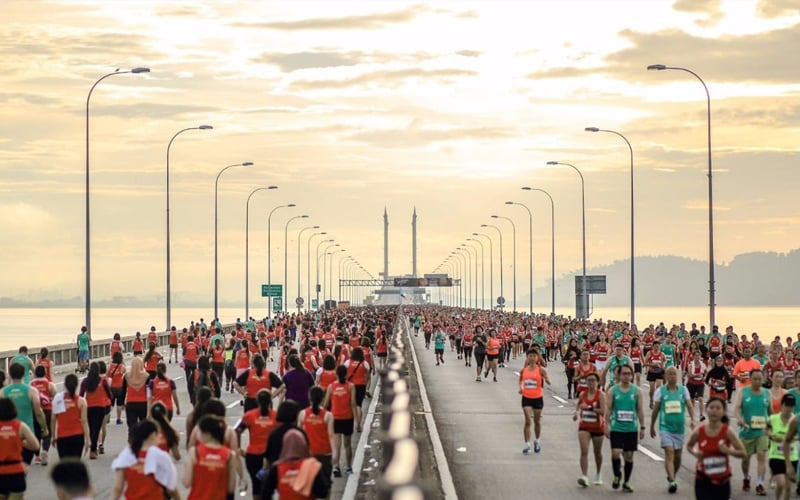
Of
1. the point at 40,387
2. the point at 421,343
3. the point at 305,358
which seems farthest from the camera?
the point at 421,343

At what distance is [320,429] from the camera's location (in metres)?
15.0

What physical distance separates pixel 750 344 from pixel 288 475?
2865 centimetres

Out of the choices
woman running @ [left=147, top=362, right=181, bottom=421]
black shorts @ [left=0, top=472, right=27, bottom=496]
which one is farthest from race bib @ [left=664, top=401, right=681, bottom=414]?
black shorts @ [left=0, top=472, right=27, bottom=496]

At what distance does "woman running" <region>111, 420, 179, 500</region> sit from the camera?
10.3m

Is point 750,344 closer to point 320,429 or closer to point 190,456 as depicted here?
point 320,429

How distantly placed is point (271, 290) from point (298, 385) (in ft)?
314

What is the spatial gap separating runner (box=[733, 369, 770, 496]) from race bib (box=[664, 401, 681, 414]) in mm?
681

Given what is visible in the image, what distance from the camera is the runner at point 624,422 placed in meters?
17.7

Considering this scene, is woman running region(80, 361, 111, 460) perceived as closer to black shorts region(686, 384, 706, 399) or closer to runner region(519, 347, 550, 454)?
runner region(519, 347, 550, 454)

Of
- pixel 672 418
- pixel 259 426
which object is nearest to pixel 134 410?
pixel 259 426

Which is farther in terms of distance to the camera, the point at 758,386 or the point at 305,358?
the point at 305,358

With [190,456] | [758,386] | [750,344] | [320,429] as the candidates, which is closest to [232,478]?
[190,456]

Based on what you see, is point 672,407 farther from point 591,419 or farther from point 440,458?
point 440,458

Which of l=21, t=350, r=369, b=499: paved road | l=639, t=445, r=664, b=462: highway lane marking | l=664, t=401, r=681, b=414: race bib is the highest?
l=664, t=401, r=681, b=414: race bib
